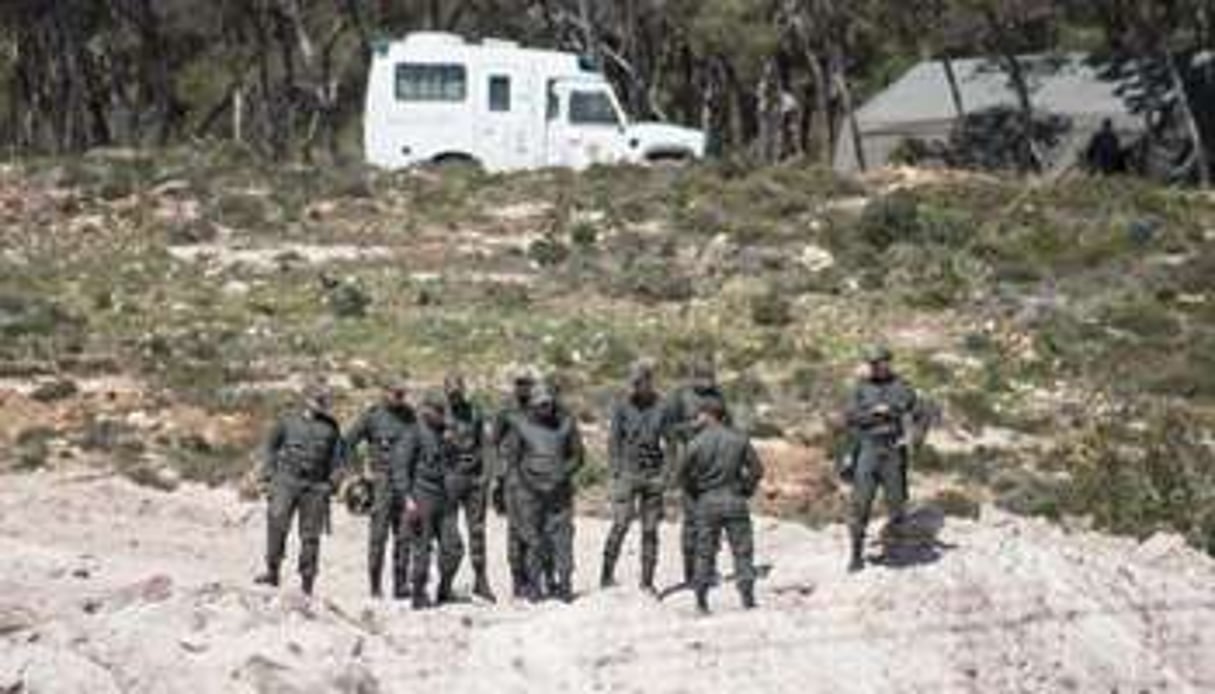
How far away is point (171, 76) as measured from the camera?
65062 millimetres

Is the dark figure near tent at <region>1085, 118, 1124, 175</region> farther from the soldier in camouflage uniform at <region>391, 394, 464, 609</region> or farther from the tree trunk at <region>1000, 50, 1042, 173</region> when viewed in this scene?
the soldier in camouflage uniform at <region>391, 394, 464, 609</region>

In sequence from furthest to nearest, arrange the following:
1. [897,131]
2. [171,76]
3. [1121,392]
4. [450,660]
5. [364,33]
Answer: [171,76]
[364,33]
[897,131]
[1121,392]
[450,660]

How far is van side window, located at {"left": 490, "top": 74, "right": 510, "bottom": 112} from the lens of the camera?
41.6 metres

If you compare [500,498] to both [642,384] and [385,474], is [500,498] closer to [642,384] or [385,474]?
[385,474]

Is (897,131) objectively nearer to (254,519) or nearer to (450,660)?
(254,519)

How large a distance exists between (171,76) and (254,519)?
43.6 m

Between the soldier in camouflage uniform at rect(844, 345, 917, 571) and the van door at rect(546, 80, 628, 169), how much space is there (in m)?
23.0

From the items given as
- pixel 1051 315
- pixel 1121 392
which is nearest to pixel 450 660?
Result: pixel 1121 392

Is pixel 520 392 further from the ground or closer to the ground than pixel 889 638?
further from the ground

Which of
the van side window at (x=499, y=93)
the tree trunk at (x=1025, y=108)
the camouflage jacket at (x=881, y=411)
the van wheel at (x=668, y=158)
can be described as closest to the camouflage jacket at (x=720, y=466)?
the camouflage jacket at (x=881, y=411)

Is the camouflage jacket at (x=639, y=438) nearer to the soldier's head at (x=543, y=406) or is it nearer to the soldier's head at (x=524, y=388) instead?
the soldier's head at (x=543, y=406)

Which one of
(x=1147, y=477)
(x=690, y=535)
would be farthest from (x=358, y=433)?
(x=1147, y=477)

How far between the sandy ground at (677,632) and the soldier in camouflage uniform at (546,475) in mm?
428

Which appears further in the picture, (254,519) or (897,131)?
(897,131)
